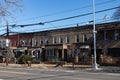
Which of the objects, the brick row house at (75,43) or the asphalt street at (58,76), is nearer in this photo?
the asphalt street at (58,76)

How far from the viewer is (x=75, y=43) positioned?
59156 millimetres

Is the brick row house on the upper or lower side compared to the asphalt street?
upper

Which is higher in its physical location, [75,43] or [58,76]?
[75,43]

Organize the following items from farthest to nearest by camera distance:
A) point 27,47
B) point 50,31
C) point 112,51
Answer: point 27,47 < point 50,31 < point 112,51

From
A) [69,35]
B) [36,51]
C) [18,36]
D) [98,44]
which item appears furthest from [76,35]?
[18,36]

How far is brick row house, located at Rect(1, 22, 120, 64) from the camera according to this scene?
5312 cm

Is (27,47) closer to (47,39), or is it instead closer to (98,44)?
(47,39)

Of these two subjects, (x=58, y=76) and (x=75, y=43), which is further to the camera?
(x=75, y=43)

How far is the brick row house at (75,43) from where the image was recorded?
53.1 m

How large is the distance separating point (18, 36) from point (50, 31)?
1360 centimetres

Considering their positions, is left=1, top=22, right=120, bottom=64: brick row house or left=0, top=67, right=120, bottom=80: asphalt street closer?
left=0, top=67, right=120, bottom=80: asphalt street

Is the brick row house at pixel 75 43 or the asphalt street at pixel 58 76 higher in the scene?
the brick row house at pixel 75 43

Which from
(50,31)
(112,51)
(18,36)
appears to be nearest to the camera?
(112,51)

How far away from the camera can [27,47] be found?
72.4m
